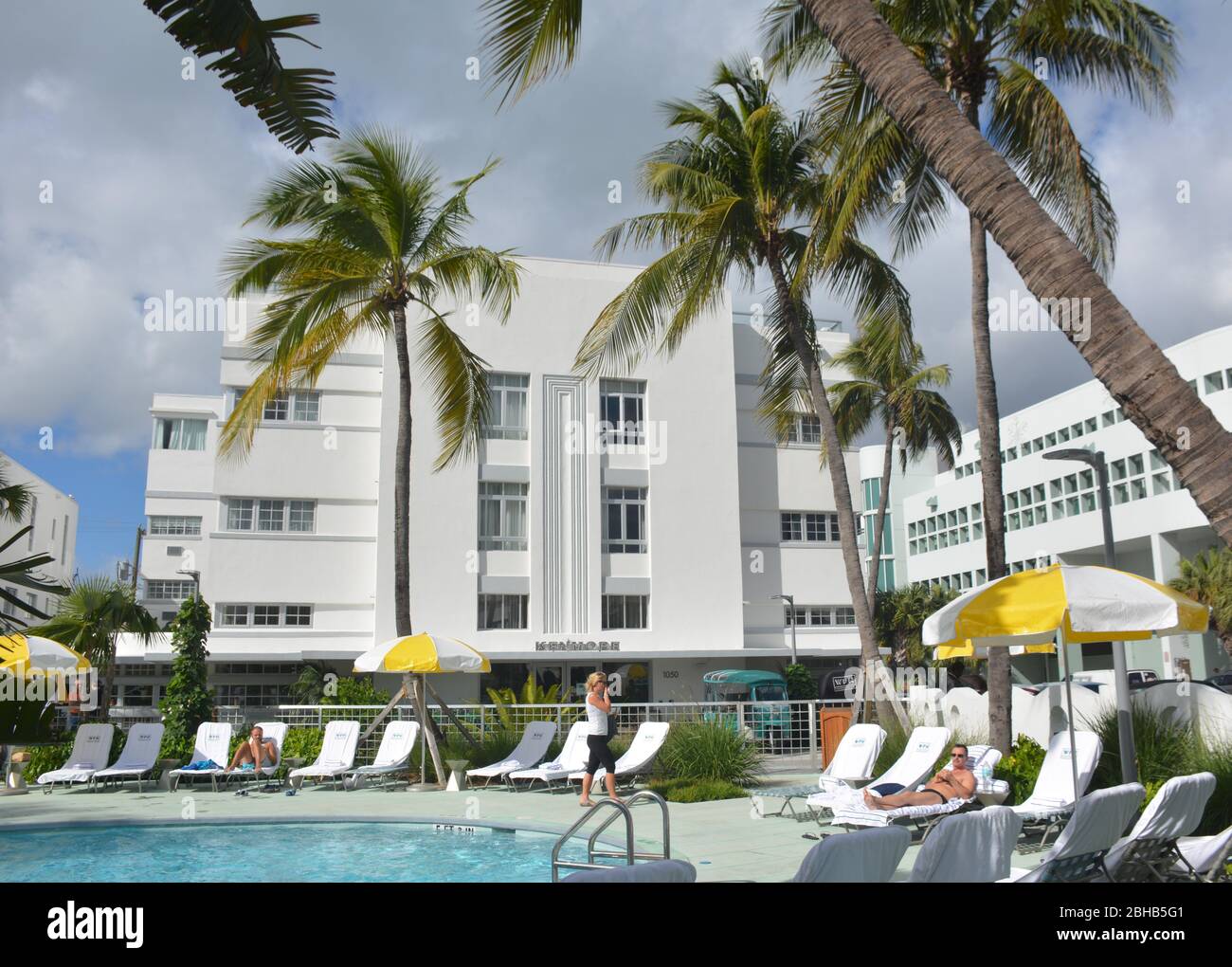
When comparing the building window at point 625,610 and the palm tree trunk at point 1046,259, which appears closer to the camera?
the palm tree trunk at point 1046,259

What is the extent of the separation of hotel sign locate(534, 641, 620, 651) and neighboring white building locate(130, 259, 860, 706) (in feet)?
0.21

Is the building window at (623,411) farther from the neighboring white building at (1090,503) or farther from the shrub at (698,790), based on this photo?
the shrub at (698,790)

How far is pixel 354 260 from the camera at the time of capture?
17.0m

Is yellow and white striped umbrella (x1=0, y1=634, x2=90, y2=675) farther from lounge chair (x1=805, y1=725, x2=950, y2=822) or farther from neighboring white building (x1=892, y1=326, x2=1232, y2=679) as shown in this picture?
neighboring white building (x1=892, y1=326, x2=1232, y2=679)

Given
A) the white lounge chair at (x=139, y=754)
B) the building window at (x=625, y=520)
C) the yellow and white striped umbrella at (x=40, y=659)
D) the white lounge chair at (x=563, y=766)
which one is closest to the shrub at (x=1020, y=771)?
the white lounge chair at (x=563, y=766)

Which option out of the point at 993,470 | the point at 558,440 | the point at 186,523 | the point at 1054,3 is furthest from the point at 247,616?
the point at 1054,3

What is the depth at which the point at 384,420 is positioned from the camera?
3300 cm

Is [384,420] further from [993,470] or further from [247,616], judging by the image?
[993,470]

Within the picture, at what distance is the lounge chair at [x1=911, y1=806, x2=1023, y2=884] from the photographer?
4.70 m

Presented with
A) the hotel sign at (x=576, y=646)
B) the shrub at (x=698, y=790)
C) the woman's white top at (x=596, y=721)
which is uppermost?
the hotel sign at (x=576, y=646)

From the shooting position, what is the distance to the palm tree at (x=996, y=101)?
11586 mm

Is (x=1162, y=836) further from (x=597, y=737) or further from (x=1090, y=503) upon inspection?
(x=1090, y=503)

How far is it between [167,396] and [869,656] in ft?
123

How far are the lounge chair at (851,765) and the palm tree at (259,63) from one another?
27.6 ft
